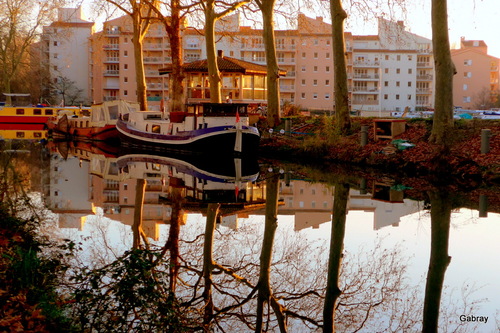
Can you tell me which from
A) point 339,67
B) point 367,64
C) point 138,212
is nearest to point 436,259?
point 138,212

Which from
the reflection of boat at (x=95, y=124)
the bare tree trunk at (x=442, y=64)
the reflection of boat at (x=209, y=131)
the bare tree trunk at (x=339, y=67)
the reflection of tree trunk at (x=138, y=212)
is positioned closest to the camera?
the reflection of tree trunk at (x=138, y=212)

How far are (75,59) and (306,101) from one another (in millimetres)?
34480

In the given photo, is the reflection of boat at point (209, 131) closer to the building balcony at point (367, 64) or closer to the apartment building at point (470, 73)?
the building balcony at point (367, 64)

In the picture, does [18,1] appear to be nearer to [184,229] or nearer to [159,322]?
[184,229]

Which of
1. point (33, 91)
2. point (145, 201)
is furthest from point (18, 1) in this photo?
point (145, 201)

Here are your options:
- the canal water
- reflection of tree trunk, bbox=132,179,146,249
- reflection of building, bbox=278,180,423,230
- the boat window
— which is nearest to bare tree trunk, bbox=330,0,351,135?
the canal water

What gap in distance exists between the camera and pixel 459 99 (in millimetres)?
110000

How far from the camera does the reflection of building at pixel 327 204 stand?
12.2 metres

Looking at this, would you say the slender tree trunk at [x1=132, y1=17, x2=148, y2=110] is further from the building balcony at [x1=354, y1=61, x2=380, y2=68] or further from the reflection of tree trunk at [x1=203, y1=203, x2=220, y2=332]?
the building balcony at [x1=354, y1=61, x2=380, y2=68]

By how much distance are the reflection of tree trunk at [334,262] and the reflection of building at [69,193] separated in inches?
159

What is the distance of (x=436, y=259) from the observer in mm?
8852

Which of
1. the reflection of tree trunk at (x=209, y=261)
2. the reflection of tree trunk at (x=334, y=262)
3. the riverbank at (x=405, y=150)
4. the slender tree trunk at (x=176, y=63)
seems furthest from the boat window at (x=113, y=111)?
the reflection of tree trunk at (x=209, y=261)

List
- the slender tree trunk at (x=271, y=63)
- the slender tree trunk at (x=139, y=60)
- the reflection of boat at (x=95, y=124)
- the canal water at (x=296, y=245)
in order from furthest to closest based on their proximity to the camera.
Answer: the slender tree trunk at (x=139, y=60) < the reflection of boat at (x=95, y=124) < the slender tree trunk at (x=271, y=63) < the canal water at (x=296, y=245)

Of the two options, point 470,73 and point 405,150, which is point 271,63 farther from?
point 470,73
